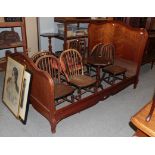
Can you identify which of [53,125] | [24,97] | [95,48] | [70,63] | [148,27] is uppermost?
[148,27]

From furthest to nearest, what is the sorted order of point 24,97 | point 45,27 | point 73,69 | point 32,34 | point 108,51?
point 45,27 → point 32,34 → point 108,51 → point 73,69 → point 24,97

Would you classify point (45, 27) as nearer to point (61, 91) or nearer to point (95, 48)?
point (95, 48)

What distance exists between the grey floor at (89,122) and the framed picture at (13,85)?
130 mm

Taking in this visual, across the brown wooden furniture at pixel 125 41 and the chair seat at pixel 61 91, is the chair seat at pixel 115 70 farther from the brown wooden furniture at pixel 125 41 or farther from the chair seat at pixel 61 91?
the chair seat at pixel 61 91

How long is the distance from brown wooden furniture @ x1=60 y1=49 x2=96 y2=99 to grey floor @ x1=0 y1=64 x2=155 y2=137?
372 millimetres

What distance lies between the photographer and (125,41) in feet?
10.6

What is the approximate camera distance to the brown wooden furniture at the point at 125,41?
305 cm

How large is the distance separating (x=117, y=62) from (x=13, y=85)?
6.39 ft

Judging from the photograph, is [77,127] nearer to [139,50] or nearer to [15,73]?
[15,73]

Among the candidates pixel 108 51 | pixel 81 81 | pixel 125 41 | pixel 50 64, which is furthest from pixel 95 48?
pixel 50 64

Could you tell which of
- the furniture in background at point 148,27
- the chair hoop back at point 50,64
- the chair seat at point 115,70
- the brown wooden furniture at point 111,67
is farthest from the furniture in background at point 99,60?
the furniture in background at point 148,27
